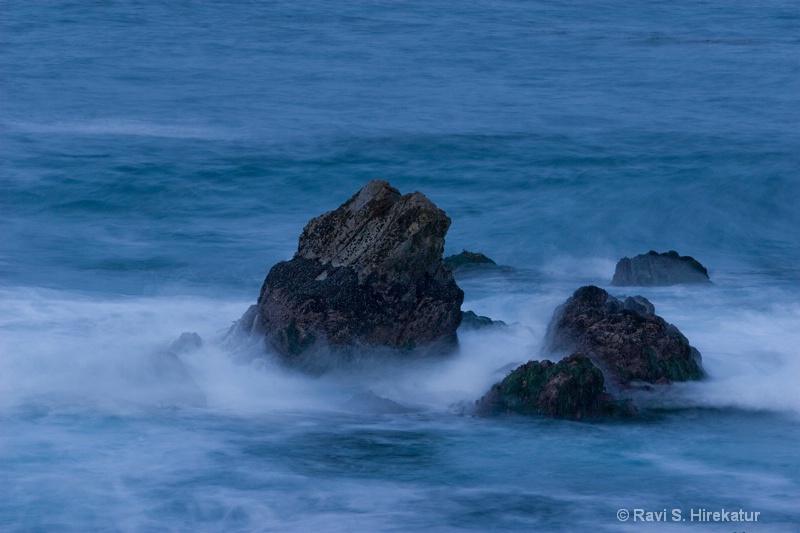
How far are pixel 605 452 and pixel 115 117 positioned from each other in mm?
16856

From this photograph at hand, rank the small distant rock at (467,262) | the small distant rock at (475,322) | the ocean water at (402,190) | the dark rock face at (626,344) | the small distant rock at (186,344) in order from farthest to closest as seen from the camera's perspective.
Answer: the small distant rock at (467,262) → the small distant rock at (475,322) → the small distant rock at (186,344) → the dark rock face at (626,344) → the ocean water at (402,190)

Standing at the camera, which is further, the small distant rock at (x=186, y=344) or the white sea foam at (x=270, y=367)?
the small distant rock at (x=186, y=344)

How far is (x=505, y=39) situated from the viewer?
29891mm

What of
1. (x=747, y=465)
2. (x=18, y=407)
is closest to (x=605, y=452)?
(x=747, y=465)

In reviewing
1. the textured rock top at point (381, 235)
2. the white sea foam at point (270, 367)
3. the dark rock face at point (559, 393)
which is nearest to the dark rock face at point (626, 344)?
the white sea foam at point (270, 367)

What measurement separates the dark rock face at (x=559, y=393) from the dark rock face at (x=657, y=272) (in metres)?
4.09

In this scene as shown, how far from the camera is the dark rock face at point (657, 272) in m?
12.3

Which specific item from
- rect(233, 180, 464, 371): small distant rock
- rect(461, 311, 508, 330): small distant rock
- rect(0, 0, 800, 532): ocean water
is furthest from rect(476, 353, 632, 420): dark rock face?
rect(461, 311, 508, 330): small distant rock

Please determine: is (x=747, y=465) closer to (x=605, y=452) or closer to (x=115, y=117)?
(x=605, y=452)

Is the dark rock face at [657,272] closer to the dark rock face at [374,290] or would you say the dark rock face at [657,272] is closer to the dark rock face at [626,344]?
the dark rock face at [626,344]

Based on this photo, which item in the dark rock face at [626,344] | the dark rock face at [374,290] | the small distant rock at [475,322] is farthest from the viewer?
the small distant rock at [475,322]

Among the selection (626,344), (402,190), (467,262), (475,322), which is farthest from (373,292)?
(402,190)

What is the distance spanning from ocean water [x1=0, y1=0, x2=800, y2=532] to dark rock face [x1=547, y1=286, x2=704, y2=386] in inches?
8.6

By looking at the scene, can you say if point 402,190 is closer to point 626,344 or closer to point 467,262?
point 467,262
